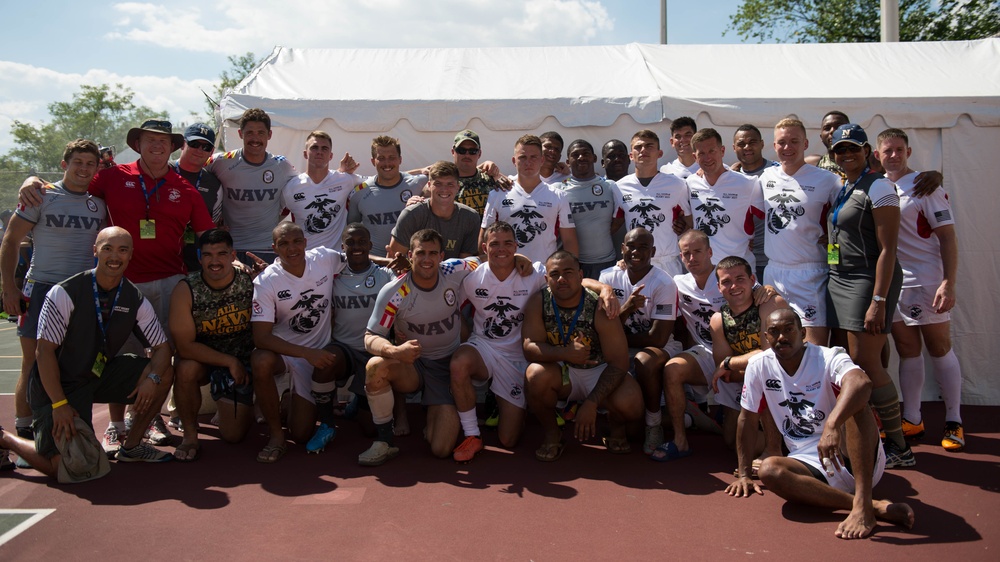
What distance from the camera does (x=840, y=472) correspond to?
3414mm

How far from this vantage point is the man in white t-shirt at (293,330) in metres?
4.62

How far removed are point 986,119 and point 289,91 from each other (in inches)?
229

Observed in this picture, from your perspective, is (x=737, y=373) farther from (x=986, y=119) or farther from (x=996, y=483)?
(x=986, y=119)

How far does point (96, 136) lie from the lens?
49.3 metres

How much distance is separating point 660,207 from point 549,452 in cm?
208

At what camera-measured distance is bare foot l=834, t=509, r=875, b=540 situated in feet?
10.4

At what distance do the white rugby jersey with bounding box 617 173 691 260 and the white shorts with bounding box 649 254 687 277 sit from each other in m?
0.02

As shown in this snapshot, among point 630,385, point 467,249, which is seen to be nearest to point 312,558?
point 630,385

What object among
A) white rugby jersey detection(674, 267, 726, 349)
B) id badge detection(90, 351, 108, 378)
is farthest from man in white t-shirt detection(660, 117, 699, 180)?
id badge detection(90, 351, 108, 378)

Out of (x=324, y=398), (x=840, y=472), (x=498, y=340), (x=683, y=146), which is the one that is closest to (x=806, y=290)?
(x=840, y=472)

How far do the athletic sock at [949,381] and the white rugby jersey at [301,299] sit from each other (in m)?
4.18

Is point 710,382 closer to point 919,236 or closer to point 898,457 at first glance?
point 898,457

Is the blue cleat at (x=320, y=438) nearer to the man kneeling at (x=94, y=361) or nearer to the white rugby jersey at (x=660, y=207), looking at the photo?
the man kneeling at (x=94, y=361)

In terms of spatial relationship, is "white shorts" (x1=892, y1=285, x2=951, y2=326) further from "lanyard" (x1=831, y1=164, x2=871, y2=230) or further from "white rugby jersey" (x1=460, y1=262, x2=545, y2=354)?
"white rugby jersey" (x1=460, y1=262, x2=545, y2=354)
